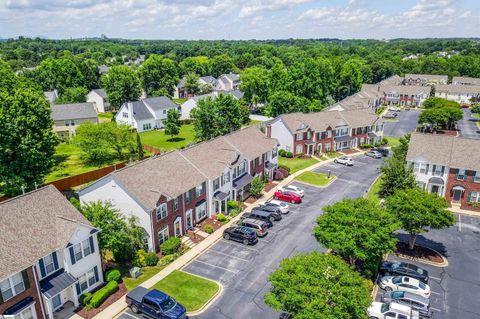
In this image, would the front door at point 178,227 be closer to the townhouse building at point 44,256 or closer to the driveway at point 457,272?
the townhouse building at point 44,256

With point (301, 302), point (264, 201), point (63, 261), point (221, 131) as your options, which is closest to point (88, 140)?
point (221, 131)

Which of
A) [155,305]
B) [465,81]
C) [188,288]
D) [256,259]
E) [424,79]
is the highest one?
[424,79]

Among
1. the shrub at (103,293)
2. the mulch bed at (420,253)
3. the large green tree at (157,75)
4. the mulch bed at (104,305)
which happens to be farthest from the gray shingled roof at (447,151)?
the large green tree at (157,75)

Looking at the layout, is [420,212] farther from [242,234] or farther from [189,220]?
[189,220]

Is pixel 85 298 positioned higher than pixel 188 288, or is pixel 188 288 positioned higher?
pixel 85 298

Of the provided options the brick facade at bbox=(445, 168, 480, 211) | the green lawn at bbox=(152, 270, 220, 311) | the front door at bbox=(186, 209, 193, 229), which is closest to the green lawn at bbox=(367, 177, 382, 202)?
the brick facade at bbox=(445, 168, 480, 211)

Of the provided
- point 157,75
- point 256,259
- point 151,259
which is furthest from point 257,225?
point 157,75
